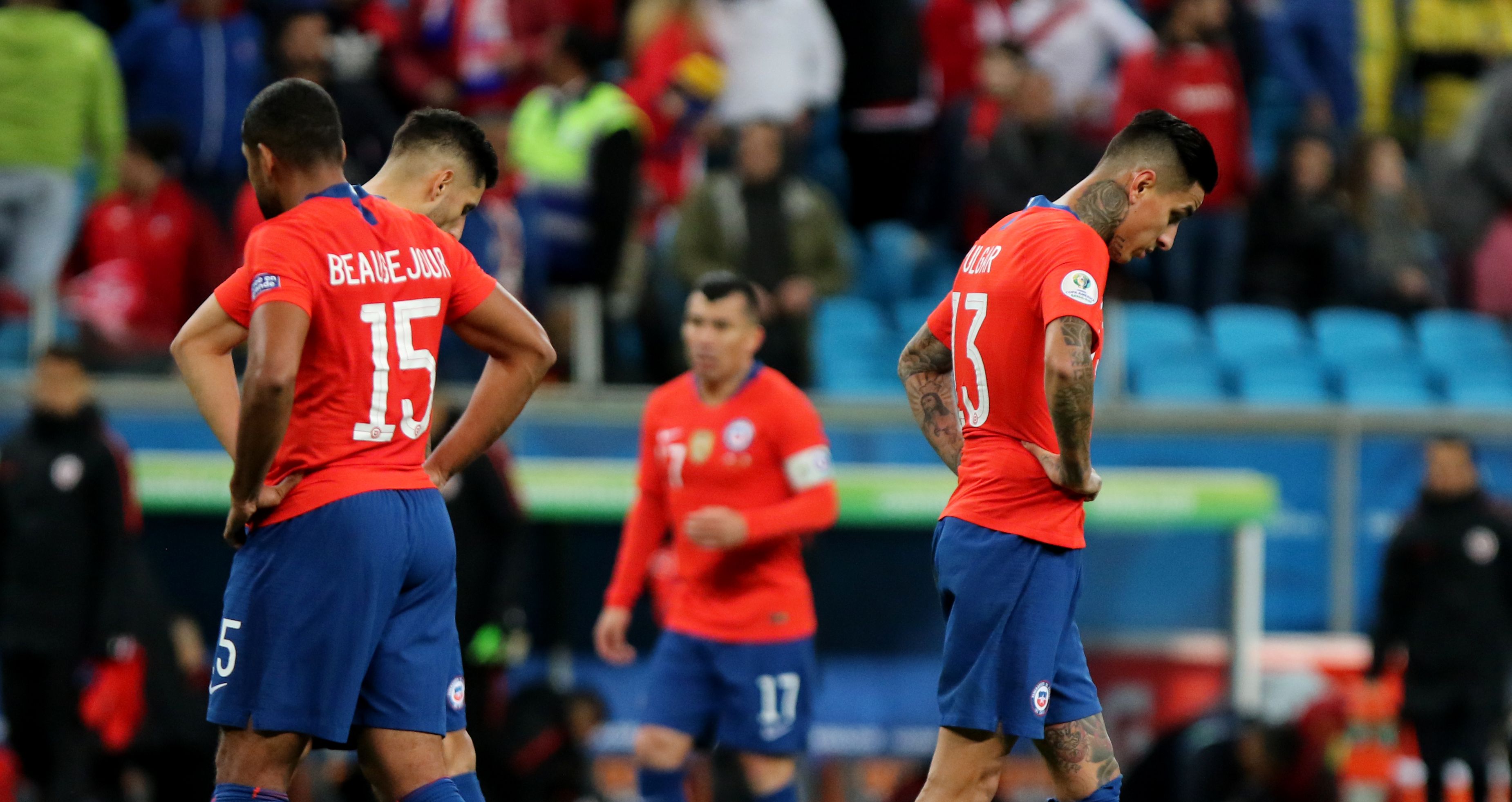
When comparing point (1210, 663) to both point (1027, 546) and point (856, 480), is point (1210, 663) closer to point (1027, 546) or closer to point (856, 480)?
point (856, 480)

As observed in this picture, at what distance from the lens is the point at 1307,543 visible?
11734 mm

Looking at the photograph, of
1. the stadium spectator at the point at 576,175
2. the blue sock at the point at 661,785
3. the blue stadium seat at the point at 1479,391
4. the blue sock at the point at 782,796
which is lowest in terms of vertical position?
the blue sock at the point at 782,796

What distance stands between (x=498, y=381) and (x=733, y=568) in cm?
244

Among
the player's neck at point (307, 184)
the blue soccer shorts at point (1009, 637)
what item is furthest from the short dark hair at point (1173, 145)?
the player's neck at point (307, 184)

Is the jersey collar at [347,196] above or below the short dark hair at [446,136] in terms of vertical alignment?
below

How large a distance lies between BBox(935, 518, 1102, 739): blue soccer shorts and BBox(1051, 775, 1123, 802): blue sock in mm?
210

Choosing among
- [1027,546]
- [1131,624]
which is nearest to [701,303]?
[1027,546]

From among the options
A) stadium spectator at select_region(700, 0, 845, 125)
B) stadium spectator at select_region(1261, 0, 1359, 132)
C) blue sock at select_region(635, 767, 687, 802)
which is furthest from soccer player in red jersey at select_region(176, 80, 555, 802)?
stadium spectator at select_region(1261, 0, 1359, 132)

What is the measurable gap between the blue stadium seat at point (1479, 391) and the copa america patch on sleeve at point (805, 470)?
6511 millimetres

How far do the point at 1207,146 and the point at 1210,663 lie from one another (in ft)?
21.6

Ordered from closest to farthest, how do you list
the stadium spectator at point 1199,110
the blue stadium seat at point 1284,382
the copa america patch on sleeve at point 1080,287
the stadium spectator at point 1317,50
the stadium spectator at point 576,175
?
the copa america patch on sleeve at point 1080,287 → the stadium spectator at point 576,175 → the blue stadium seat at point 1284,382 → the stadium spectator at point 1199,110 → the stadium spectator at point 1317,50

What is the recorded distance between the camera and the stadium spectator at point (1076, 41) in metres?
13.9

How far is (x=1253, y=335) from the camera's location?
1301 cm

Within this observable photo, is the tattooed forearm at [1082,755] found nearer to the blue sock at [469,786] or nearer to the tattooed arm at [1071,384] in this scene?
the tattooed arm at [1071,384]
